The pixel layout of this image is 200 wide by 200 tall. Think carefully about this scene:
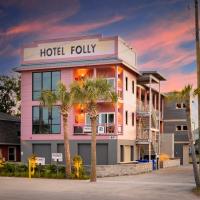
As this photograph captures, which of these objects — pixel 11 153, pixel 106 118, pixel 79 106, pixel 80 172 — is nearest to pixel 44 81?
pixel 79 106

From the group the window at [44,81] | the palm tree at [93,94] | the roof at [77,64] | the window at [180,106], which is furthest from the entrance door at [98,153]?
the window at [180,106]

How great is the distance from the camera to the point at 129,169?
135 feet

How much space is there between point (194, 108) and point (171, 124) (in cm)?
500

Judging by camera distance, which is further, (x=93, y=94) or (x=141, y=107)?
(x=141, y=107)

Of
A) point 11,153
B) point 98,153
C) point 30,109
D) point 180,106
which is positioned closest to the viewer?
point 98,153

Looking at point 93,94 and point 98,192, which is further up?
point 93,94

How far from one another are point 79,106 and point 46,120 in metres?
4.06

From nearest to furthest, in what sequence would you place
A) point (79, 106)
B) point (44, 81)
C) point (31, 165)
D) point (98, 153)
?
point (31, 165) < point (98, 153) < point (79, 106) < point (44, 81)

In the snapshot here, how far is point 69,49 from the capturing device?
4903 cm

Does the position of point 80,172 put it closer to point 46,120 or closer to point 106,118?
point 106,118

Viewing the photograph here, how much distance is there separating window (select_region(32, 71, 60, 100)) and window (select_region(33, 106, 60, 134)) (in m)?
1.57

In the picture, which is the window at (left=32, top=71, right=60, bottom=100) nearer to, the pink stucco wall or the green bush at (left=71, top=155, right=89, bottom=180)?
the pink stucco wall

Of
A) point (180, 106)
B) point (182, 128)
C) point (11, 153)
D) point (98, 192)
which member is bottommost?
point (98, 192)

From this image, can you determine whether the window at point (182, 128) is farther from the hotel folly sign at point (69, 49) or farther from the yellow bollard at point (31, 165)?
the yellow bollard at point (31, 165)
